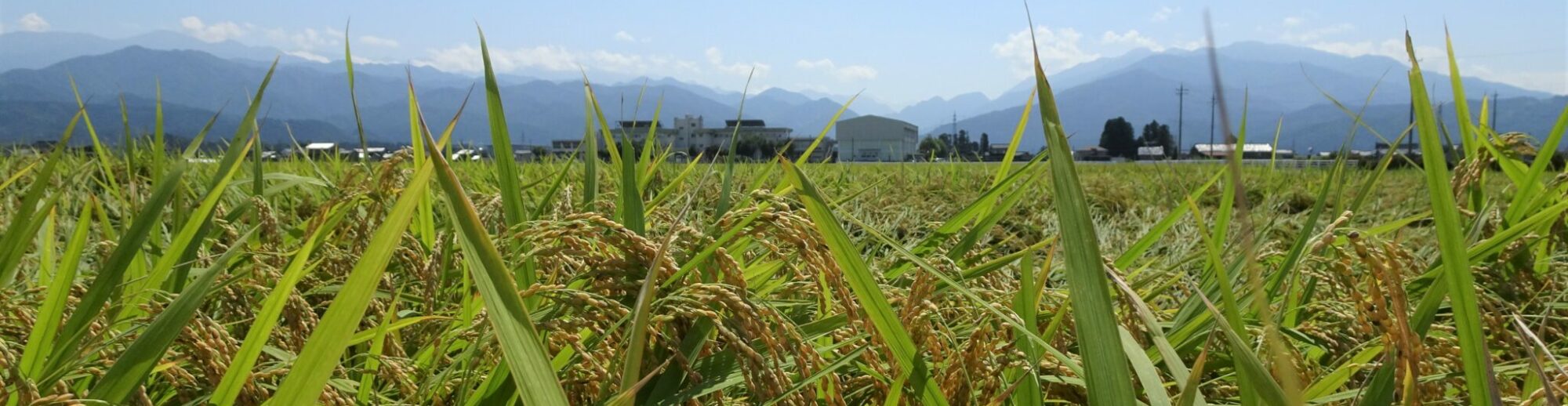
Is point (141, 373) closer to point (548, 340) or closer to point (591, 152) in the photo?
point (548, 340)

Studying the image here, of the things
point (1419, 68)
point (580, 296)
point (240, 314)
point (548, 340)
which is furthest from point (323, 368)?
point (1419, 68)

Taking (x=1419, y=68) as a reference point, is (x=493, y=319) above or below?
below

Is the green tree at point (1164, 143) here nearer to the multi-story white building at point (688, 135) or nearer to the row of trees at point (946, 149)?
the row of trees at point (946, 149)

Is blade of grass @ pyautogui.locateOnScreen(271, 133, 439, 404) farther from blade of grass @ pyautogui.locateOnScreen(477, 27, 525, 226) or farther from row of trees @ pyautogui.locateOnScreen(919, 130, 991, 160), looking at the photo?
row of trees @ pyautogui.locateOnScreen(919, 130, 991, 160)

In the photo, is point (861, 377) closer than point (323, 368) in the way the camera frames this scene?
No

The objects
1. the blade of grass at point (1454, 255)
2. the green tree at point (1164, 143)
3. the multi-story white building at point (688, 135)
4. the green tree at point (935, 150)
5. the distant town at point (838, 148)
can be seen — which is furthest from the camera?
the green tree at point (935, 150)

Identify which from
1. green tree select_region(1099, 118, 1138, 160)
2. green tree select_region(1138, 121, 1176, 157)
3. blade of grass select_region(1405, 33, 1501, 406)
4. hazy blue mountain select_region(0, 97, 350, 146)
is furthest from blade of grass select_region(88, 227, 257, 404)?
hazy blue mountain select_region(0, 97, 350, 146)

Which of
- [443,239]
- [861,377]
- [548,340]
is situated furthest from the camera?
[443,239]

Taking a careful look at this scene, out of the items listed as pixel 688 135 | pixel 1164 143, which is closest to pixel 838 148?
pixel 1164 143

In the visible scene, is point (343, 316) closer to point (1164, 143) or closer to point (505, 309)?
point (505, 309)

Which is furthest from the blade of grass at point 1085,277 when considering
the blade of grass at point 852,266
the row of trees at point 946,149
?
the row of trees at point 946,149

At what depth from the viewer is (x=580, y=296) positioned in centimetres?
81

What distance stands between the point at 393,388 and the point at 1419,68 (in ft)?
3.93

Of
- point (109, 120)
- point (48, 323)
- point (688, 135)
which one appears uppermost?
point (109, 120)
